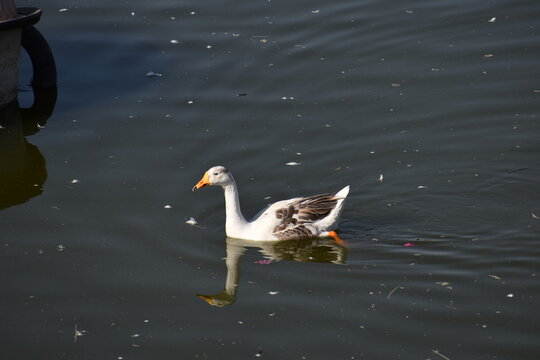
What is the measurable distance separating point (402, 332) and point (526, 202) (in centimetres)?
351

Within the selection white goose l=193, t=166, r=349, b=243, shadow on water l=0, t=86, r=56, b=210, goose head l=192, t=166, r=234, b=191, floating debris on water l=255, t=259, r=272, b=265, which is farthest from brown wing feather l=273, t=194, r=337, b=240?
shadow on water l=0, t=86, r=56, b=210

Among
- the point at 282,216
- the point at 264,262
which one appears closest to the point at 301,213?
the point at 282,216

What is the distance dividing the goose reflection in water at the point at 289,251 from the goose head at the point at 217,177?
0.73 m

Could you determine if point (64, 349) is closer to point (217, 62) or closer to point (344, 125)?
point (344, 125)

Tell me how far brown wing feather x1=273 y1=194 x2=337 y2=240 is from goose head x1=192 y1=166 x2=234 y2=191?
2.45 feet

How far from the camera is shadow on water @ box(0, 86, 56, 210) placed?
42.5ft

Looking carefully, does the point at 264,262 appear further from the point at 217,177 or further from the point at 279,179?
the point at 279,179

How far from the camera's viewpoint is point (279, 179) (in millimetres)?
12750

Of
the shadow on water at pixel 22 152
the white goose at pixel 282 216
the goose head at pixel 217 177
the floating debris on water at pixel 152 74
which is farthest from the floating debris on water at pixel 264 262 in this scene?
the floating debris on water at pixel 152 74

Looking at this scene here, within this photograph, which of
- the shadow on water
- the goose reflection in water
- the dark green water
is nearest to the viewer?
the dark green water

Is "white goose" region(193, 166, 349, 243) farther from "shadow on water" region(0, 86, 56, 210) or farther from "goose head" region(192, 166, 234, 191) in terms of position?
"shadow on water" region(0, 86, 56, 210)

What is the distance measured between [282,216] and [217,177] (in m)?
0.95

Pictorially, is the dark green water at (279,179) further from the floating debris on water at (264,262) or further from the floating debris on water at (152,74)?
the floating debris on water at (152,74)

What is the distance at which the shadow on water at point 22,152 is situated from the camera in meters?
13.0
